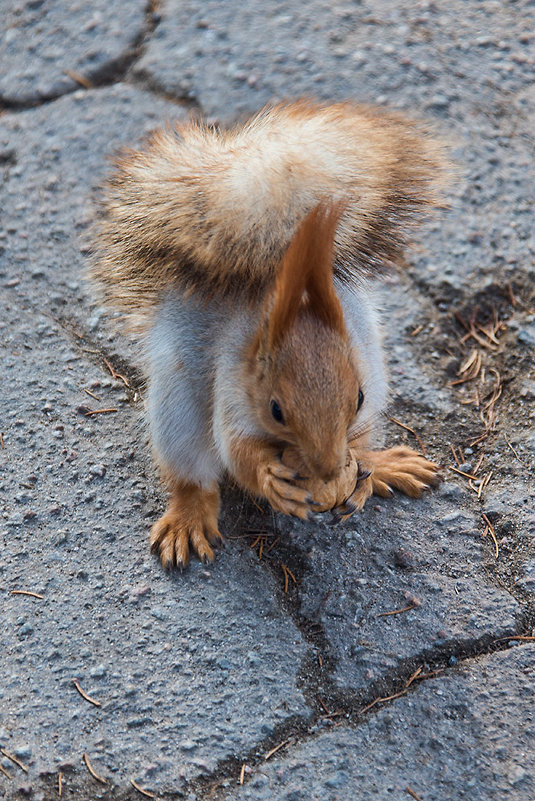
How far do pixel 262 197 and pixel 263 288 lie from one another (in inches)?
7.3

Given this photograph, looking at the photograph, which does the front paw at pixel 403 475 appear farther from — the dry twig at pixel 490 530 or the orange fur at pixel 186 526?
the orange fur at pixel 186 526

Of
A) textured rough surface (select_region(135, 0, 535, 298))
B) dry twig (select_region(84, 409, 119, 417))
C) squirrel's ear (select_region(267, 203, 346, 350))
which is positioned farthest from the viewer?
textured rough surface (select_region(135, 0, 535, 298))

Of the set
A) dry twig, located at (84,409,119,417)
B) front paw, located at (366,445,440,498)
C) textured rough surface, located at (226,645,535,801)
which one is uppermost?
dry twig, located at (84,409,119,417)

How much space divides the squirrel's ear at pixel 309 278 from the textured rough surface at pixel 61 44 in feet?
5.77

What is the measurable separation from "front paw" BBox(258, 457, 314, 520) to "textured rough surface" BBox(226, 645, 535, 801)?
43 cm

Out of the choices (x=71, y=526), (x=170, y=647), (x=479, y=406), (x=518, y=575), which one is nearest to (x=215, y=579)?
(x=170, y=647)

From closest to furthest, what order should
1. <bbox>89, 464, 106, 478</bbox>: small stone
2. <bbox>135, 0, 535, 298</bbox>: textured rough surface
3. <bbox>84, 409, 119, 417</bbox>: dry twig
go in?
<bbox>89, 464, 106, 478</bbox>: small stone, <bbox>84, 409, 119, 417</bbox>: dry twig, <bbox>135, 0, 535, 298</bbox>: textured rough surface

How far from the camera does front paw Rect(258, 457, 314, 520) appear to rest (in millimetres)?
1671

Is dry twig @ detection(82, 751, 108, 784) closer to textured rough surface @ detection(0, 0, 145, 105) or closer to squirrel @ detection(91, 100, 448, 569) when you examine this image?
squirrel @ detection(91, 100, 448, 569)

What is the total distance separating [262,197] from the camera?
5.27 feet

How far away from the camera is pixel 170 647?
5.86 feet

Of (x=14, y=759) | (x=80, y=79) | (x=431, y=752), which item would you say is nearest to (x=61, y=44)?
(x=80, y=79)

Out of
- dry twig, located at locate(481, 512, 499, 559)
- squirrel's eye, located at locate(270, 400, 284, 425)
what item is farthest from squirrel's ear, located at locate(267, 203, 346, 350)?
dry twig, located at locate(481, 512, 499, 559)

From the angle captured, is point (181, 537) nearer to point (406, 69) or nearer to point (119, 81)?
point (119, 81)
